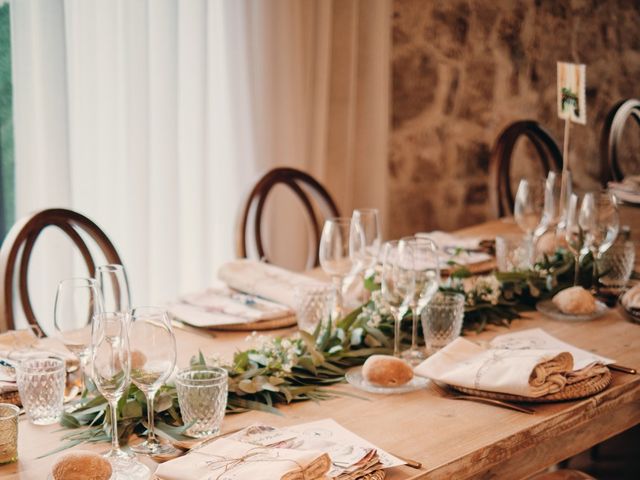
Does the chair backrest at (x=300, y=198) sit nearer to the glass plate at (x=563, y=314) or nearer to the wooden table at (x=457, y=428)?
the glass plate at (x=563, y=314)

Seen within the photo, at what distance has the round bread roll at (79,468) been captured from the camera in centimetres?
105

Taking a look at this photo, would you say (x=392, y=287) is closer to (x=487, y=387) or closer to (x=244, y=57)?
(x=487, y=387)

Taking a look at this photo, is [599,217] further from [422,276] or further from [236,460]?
[236,460]

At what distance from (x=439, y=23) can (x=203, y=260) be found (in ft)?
5.44

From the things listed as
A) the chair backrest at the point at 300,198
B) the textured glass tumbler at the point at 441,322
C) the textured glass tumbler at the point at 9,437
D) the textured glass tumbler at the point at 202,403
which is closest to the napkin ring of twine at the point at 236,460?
the textured glass tumbler at the point at 202,403

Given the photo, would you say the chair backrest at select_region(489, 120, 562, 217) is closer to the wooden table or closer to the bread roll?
the bread roll

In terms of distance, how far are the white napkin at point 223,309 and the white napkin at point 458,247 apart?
52cm

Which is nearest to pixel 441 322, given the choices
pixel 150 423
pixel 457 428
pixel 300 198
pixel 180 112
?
pixel 457 428

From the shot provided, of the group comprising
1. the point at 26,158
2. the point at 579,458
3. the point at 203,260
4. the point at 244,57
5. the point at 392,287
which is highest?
the point at 244,57

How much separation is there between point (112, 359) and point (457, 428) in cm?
51

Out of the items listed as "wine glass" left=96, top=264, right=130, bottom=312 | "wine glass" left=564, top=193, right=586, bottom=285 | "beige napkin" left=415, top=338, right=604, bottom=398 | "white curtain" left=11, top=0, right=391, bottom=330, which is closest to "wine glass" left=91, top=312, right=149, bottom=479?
"wine glass" left=96, top=264, right=130, bottom=312

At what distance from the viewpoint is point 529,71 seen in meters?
4.59

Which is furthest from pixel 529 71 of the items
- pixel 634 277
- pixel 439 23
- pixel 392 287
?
pixel 392 287

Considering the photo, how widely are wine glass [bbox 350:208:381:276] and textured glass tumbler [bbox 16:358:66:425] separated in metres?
0.68
